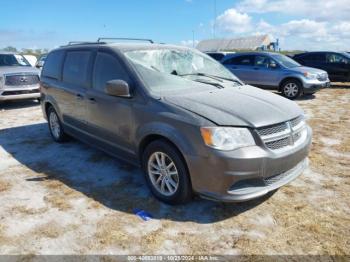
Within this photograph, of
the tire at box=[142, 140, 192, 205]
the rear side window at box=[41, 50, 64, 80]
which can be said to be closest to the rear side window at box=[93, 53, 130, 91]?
the tire at box=[142, 140, 192, 205]

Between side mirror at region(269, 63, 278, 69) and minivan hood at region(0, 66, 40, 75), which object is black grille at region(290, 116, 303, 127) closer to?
side mirror at region(269, 63, 278, 69)

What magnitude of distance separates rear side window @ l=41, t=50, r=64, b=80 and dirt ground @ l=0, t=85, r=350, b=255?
5.23ft

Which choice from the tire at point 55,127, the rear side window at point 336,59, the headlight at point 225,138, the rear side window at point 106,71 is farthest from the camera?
the rear side window at point 336,59

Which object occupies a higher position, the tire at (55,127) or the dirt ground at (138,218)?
the tire at (55,127)

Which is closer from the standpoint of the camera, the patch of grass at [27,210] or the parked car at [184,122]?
the parked car at [184,122]

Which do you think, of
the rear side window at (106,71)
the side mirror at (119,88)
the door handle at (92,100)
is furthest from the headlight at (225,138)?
the door handle at (92,100)

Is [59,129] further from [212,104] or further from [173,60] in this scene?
[212,104]

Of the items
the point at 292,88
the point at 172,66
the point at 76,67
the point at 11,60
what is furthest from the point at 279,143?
the point at 11,60

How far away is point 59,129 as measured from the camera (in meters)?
6.29

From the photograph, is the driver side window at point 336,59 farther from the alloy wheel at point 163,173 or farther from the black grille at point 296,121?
the alloy wheel at point 163,173

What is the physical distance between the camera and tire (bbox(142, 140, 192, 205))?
3.53 metres

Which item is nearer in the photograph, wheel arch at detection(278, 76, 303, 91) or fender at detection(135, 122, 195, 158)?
fender at detection(135, 122, 195, 158)

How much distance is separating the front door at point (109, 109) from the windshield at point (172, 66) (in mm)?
251

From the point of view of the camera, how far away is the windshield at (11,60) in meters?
11.2
